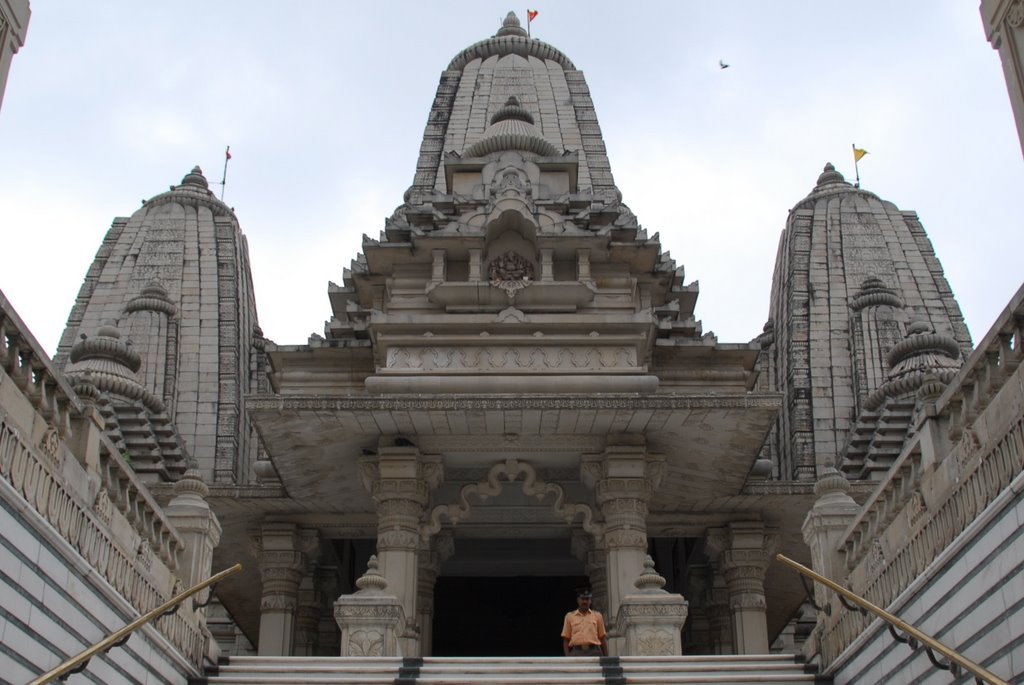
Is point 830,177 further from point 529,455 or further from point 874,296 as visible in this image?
point 529,455

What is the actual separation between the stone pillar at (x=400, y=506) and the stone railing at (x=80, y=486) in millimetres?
4869

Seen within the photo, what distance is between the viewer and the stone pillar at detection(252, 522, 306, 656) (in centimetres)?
2114

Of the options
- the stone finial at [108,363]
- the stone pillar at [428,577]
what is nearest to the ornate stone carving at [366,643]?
the stone pillar at [428,577]

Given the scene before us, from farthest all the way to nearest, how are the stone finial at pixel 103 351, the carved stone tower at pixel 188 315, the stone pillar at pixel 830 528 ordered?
the carved stone tower at pixel 188 315 < the stone finial at pixel 103 351 < the stone pillar at pixel 830 528

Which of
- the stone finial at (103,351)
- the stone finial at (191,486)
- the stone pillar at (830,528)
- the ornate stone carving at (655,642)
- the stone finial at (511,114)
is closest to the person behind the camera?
the stone pillar at (830,528)

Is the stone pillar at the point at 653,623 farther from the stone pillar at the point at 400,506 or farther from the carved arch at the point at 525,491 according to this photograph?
the stone pillar at the point at 400,506

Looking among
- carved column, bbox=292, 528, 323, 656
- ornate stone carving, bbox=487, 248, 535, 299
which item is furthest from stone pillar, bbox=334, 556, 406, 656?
ornate stone carving, bbox=487, 248, 535, 299

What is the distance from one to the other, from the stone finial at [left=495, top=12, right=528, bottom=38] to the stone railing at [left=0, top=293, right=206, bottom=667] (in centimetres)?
3591

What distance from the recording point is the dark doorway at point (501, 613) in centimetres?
2698

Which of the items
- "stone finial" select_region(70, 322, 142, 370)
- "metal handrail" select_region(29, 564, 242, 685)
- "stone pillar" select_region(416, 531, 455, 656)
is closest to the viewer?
"metal handrail" select_region(29, 564, 242, 685)

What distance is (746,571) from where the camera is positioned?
21188 millimetres

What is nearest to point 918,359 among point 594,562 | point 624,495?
point 594,562

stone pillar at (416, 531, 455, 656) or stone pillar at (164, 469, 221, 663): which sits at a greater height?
stone pillar at (416, 531, 455, 656)

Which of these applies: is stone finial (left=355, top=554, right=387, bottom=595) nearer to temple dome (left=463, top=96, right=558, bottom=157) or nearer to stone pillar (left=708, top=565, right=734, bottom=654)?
stone pillar (left=708, top=565, right=734, bottom=654)
